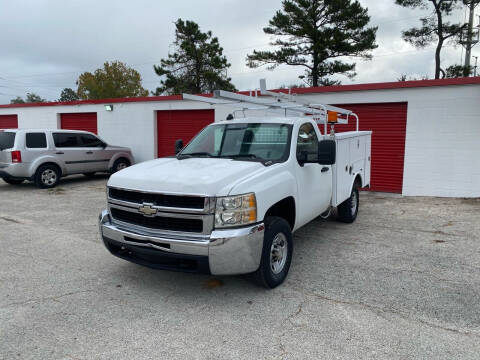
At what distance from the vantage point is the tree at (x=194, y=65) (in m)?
32.5

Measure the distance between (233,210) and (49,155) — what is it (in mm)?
9599

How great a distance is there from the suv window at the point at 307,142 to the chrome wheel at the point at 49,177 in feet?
29.3

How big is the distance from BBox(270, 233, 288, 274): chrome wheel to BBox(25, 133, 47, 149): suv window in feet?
30.8

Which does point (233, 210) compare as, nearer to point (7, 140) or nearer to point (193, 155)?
point (193, 155)

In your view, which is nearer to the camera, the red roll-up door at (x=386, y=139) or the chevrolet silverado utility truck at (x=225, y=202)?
the chevrolet silverado utility truck at (x=225, y=202)

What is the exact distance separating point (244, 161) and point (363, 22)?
22228 millimetres

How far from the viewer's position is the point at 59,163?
1158cm

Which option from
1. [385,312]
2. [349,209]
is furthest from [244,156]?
[349,209]

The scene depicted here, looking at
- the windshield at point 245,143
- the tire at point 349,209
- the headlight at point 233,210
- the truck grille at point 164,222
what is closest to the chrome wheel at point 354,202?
the tire at point 349,209

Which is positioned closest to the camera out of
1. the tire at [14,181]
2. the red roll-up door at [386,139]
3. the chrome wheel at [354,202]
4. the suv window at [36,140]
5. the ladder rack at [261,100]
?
the ladder rack at [261,100]

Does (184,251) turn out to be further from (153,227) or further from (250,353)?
(250,353)

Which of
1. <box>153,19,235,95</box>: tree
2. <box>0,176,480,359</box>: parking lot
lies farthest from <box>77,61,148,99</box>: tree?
<box>0,176,480,359</box>: parking lot

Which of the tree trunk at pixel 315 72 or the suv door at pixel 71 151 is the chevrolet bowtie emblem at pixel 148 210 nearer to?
the suv door at pixel 71 151

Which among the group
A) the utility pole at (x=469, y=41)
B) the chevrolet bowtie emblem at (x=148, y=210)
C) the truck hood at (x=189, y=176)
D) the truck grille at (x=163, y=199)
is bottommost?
the chevrolet bowtie emblem at (x=148, y=210)
